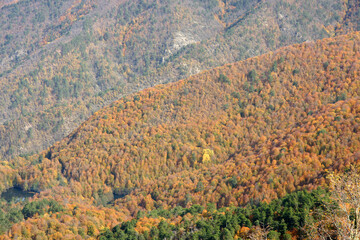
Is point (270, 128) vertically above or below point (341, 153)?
above

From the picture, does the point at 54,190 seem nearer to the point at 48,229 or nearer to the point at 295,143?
the point at 48,229

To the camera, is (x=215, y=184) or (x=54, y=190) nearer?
(x=215, y=184)

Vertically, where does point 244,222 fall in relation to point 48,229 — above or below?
below

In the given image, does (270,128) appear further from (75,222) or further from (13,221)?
(13,221)

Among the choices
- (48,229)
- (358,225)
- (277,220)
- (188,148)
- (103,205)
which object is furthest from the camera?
(188,148)

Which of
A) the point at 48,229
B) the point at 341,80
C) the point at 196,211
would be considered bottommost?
the point at 196,211

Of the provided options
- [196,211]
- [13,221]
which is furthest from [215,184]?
[13,221]

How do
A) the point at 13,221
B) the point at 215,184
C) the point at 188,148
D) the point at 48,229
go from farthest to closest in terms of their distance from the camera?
the point at 188,148 → the point at 215,184 → the point at 13,221 → the point at 48,229

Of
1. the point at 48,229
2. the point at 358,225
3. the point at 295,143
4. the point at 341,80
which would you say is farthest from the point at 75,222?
the point at 341,80

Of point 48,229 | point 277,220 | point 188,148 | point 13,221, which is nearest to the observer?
point 277,220
